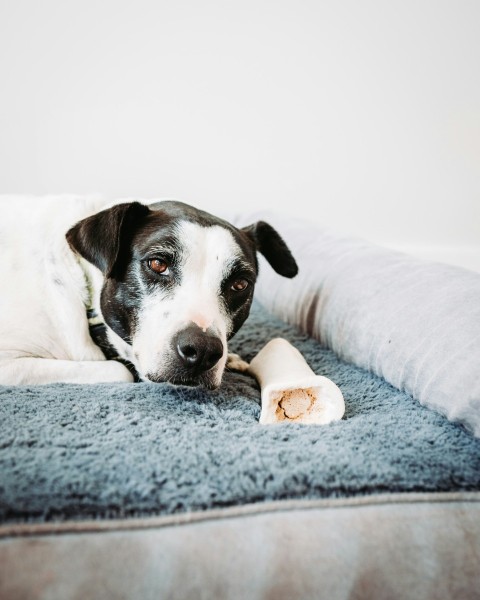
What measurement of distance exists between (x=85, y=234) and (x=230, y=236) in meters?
0.49

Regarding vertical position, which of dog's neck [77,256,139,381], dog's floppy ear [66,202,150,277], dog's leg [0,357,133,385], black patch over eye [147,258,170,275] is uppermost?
dog's floppy ear [66,202,150,277]

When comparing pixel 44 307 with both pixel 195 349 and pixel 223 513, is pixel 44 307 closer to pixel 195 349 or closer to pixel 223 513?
pixel 195 349

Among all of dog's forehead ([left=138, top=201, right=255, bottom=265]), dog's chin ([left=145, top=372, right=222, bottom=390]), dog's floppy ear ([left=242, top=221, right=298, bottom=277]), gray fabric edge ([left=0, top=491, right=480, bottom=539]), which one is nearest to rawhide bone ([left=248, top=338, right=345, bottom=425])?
dog's chin ([left=145, top=372, right=222, bottom=390])

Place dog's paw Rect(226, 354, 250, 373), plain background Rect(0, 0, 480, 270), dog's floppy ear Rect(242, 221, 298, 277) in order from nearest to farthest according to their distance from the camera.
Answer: dog's paw Rect(226, 354, 250, 373) → dog's floppy ear Rect(242, 221, 298, 277) → plain background Rect(0, 0, 480, 270)

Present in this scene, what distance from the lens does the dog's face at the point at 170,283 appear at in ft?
4.78

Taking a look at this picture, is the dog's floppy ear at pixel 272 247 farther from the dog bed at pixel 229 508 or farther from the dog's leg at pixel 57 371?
the dog bed at pixel 229 508

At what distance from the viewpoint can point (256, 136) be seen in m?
4.03

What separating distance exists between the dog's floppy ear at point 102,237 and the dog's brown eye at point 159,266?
0.12 m

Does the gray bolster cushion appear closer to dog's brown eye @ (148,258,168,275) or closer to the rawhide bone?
the rawhide bone

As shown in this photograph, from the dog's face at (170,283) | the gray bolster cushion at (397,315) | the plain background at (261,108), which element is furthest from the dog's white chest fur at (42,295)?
the plain background at (261,108)

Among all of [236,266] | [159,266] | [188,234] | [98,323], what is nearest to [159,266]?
[159,266]

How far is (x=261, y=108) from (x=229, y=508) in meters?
3.59

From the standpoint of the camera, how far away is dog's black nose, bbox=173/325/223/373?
142cm

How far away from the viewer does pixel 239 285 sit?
1.76 m
